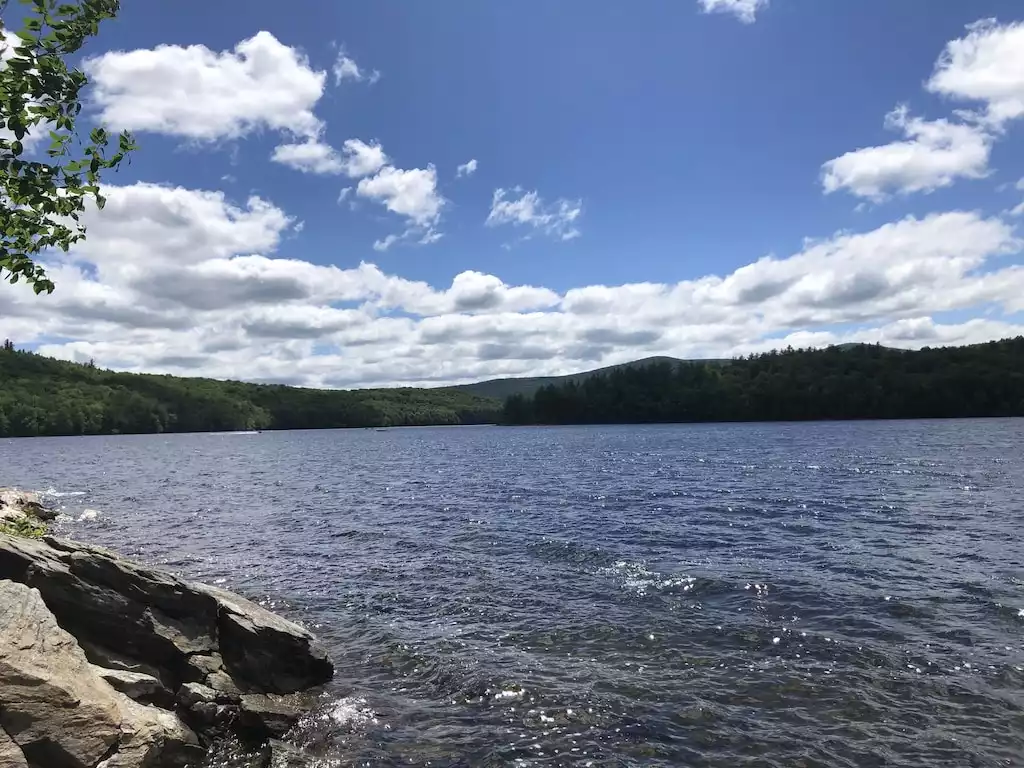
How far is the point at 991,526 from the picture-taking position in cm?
Result: 3128

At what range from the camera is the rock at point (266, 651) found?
579 inches

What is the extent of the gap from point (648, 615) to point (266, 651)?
11.0 m

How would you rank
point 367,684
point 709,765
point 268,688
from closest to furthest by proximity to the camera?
point 709,765 < point 268,688 < point 367,684

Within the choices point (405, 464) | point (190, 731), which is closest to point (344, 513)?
point (190, 731)

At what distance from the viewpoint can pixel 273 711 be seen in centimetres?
1365

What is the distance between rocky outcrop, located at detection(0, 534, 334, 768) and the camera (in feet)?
29.0

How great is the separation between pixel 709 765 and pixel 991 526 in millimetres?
27870

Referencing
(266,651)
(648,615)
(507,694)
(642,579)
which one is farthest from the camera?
(642,579)

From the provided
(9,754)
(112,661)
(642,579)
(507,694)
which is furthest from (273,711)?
(642,579)

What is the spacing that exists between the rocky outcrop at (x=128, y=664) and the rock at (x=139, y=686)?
0.02 metres

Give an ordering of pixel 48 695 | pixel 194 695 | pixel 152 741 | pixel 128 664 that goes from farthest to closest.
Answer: pixel 194 695, pixel 128 664, pixel 152 741, pixel 48 695

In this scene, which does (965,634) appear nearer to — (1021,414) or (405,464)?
(405,464)

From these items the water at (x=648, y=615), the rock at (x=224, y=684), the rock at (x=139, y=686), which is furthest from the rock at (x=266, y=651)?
the rock at (x=139, y=686)

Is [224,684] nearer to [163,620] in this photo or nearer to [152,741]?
[163,620]
